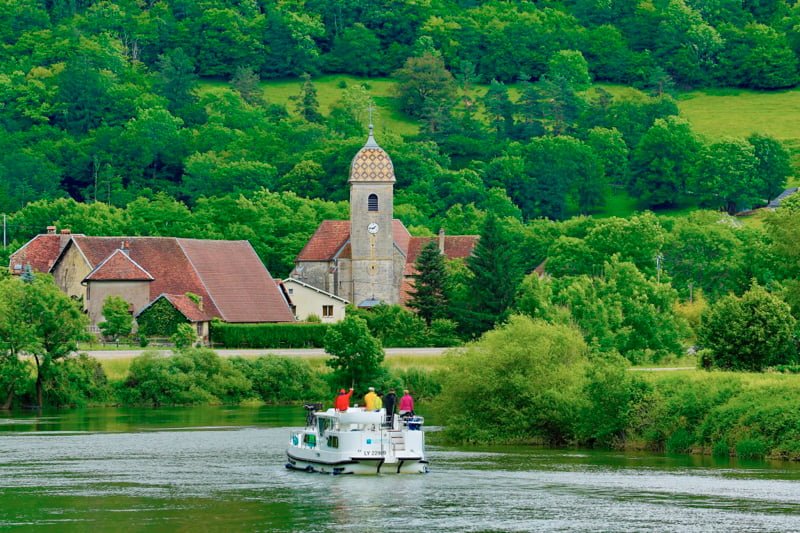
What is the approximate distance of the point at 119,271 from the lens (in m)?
101

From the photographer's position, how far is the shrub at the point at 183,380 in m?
82.0

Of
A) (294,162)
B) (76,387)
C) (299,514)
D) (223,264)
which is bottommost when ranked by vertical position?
(299,514)

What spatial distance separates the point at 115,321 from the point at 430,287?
19547mm

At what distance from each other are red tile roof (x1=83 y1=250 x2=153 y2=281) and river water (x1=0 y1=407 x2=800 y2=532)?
3645cm

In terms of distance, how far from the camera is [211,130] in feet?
625

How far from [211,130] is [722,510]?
487ft

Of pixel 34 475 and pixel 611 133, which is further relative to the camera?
pixel 611 133

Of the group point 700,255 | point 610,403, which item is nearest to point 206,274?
point 700,255

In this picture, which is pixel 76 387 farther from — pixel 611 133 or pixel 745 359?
pixel 611 133

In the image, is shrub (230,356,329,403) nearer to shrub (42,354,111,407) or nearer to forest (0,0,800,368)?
shrub (42,354,111,407)

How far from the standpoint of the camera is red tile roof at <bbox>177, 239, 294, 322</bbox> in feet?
337

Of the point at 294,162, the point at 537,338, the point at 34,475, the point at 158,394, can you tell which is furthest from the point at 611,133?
the point at 34,475

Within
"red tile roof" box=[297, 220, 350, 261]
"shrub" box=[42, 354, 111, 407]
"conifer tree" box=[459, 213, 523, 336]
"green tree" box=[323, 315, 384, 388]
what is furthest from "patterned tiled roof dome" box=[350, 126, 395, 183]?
"shrub" box=[42, 354, 111, 407]

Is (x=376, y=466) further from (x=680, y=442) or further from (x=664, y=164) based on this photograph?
(x=664, y=164)
